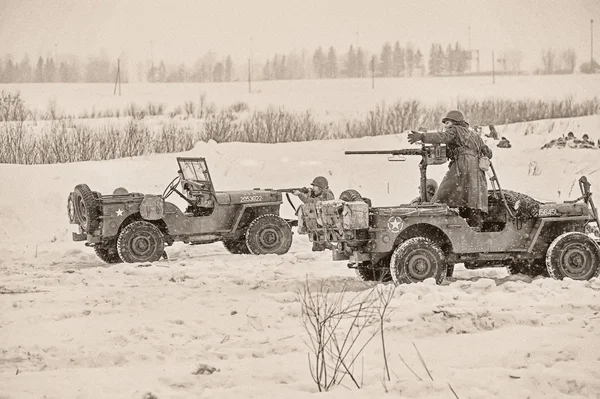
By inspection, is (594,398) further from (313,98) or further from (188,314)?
(313,98)

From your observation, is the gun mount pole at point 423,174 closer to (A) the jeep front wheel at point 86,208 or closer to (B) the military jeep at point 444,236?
(B) the military jeep at point 444,236

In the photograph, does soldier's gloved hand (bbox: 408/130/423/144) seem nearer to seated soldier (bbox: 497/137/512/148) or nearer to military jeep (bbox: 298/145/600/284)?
military jeep (bbox: 298/145/600/284)

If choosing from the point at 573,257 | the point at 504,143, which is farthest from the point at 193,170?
the point at 504,143

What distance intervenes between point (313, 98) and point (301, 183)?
3.45 meters

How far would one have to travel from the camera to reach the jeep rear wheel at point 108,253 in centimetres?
1239

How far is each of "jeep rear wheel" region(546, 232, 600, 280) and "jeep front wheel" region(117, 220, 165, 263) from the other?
15.3 ft

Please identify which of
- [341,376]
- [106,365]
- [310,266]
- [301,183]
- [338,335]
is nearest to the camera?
[341,376]

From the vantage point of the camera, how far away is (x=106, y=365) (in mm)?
6602

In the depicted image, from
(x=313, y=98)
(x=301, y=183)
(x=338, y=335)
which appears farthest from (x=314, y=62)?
(x=338, y=335)

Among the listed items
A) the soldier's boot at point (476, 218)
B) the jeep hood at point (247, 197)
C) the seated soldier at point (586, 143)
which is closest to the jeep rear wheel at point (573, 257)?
the soldier's boot at point (476, 218)

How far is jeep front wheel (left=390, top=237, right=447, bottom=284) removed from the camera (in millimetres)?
9312

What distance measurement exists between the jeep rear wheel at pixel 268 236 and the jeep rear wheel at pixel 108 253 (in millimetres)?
1607

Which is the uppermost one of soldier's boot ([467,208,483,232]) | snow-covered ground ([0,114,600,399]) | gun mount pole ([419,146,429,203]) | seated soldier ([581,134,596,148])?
seated soldier ([581,134,596,148])

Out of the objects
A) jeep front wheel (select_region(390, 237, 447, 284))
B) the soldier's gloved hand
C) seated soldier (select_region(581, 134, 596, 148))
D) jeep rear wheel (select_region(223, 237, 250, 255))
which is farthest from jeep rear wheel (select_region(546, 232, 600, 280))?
seated soldier (select_region(581, 134, 596, 148))
